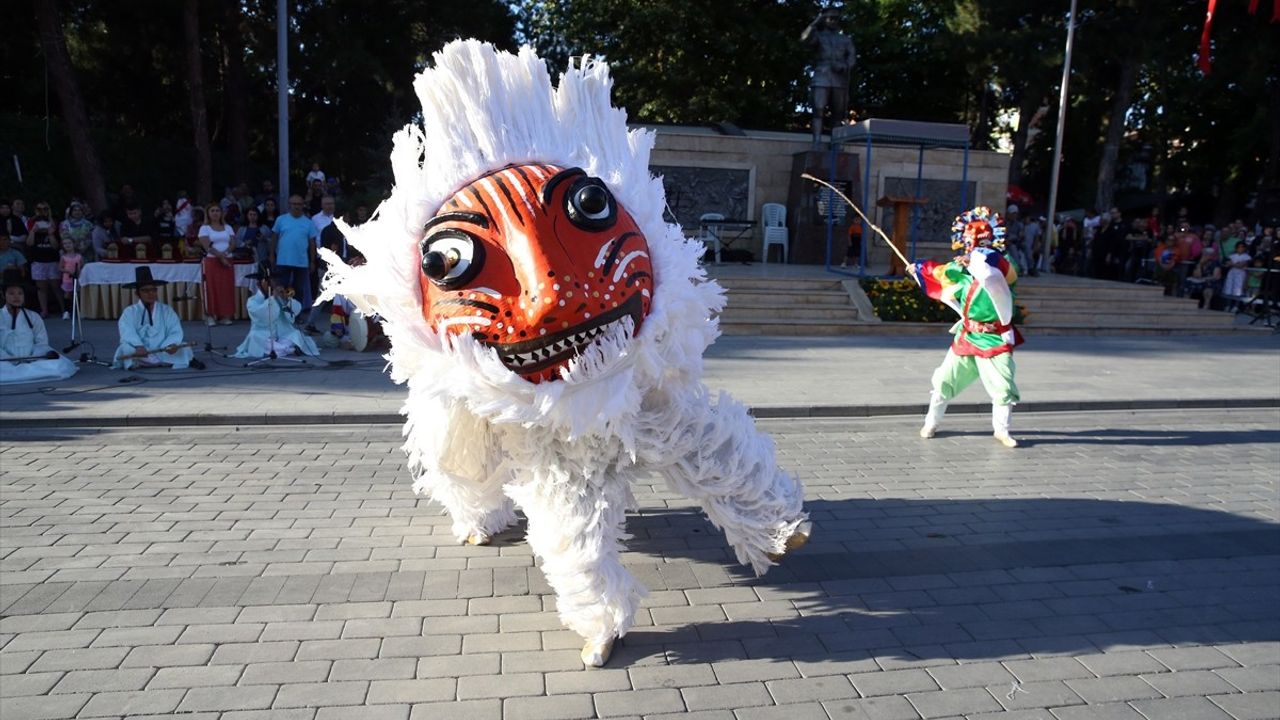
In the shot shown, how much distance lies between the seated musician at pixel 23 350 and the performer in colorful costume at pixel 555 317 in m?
6.94

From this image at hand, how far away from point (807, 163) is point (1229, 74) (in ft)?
46.2

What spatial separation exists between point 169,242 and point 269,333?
435cm

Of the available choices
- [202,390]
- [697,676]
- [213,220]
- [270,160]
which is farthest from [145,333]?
[270,160]

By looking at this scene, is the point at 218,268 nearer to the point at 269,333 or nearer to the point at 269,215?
the point at 269,215

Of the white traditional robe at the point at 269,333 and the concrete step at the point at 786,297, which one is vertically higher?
the concrete step at the point at 786,297

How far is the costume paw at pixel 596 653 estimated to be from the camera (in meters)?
3.62

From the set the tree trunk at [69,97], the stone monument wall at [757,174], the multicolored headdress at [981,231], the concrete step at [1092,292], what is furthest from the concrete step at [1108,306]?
the tree trunk at [69,97]

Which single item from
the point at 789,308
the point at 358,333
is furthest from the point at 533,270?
the point at 789,308

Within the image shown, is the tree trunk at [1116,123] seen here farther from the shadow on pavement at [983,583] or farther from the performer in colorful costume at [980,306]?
the shadow on pavement at [983,583]

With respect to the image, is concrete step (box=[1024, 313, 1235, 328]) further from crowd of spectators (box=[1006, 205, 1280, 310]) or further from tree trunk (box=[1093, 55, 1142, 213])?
tree trunk (box=[1093, 55, 1142, 213])

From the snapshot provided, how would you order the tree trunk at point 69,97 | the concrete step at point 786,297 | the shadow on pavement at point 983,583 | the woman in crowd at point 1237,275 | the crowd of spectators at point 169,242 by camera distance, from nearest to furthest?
the shadow on pavement at point 983,583 < the crowd of spectators at point 169,242 < the concrete step at point 786,297 < the tree trunk at point 69,97 < the woman in crowd at point 1237,275

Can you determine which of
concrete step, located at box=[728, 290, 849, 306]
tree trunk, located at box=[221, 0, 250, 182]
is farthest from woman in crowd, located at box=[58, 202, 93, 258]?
concrete step, located at box=[728, 290, 849, 306]

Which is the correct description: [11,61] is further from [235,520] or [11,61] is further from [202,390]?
[235,520]

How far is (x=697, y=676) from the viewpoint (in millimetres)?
3570
